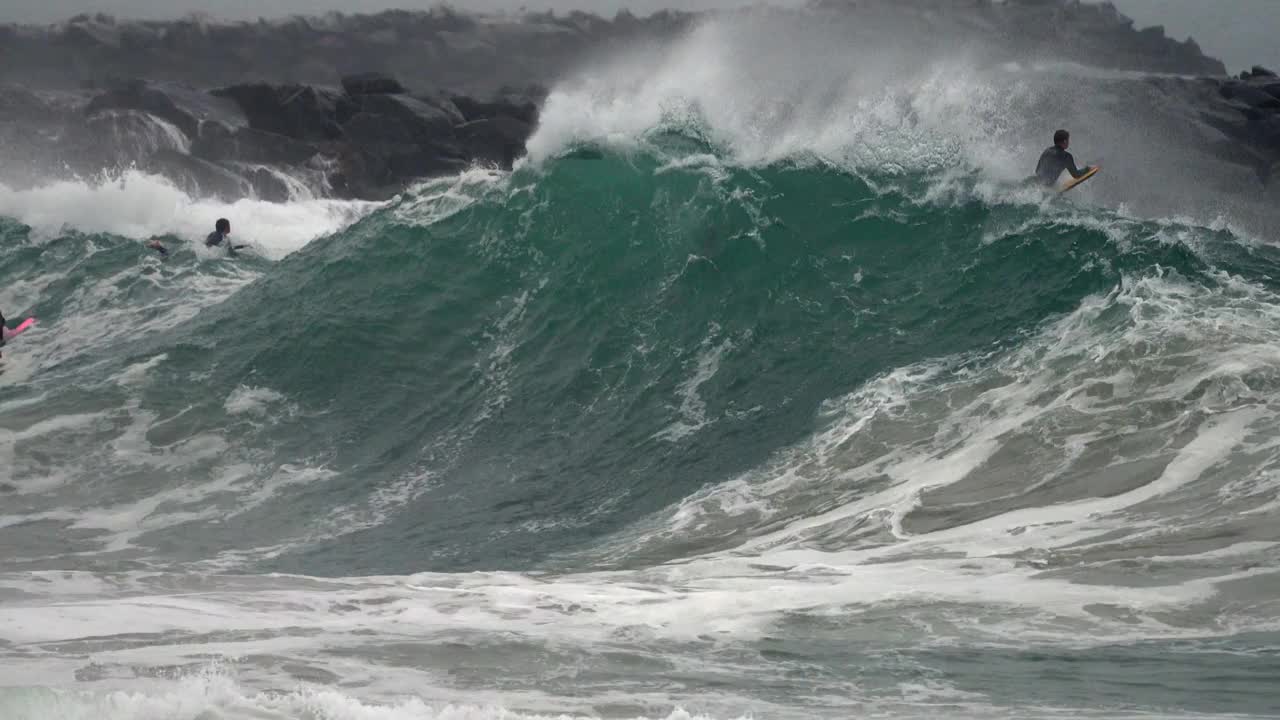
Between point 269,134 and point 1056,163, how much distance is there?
40.2 meters

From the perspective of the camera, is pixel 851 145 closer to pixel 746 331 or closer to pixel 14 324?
pixel 746 331

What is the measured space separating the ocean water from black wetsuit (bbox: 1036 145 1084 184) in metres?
0.30

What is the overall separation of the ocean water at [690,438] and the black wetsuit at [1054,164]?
0.99 feet

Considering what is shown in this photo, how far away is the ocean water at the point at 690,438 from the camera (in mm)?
7434

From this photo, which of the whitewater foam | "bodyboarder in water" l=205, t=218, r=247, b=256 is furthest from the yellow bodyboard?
the whitewater foam

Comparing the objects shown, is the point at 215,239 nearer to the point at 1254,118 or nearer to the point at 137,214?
the point at 137,214

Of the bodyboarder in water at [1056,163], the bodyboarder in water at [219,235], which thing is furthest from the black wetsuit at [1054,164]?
the bodyboarder in water at [219,235]

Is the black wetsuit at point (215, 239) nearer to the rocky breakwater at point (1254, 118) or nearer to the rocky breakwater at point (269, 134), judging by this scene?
the rocky breakwater at point (269, 134)

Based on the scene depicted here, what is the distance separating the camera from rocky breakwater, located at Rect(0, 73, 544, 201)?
47094 millimetres

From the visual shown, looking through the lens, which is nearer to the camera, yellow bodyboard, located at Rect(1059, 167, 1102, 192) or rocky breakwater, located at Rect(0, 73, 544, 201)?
yellow bodyboard, located at Rect(1059, 167, 1102, 192)

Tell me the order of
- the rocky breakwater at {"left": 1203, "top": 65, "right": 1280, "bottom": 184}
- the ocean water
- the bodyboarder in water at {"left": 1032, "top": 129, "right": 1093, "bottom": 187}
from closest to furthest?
the ocean water, the bodyboarder in water at {"left": 1032, "top": 129, "right": 1093, "bottom": 187}, the rocky breakwater at {"left": 1203, "top": 65, "right": 1280, "bottom": 184}

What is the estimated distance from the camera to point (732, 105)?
19000mm

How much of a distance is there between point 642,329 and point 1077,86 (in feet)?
39.5

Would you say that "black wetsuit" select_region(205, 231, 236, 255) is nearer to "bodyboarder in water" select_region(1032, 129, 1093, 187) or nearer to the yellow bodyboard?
"bodyboarder in water" select_region(1032, 129, 1093, 187)
